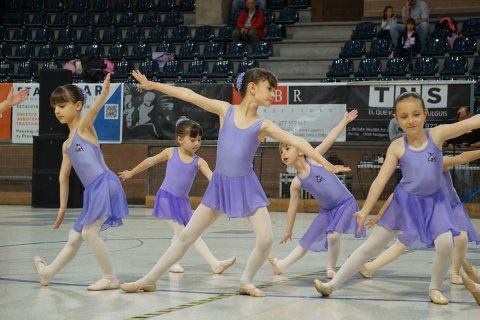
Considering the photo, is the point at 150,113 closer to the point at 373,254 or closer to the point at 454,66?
the point at 454,66

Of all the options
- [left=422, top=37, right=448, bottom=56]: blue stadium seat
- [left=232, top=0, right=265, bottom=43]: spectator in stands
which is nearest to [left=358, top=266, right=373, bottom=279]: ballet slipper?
[left=422, top=37, right=448, bottom=56]: blue stadium seat

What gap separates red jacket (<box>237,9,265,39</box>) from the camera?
20.6m

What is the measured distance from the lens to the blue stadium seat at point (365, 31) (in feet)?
66.0

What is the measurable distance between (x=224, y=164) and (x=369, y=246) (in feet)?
4.08

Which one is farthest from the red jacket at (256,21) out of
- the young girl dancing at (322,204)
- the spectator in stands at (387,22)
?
the young girl dancing at (322,204)

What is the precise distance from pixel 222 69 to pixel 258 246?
44.7 ft

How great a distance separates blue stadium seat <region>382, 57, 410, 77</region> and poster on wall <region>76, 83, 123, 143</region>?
5531 millimetres

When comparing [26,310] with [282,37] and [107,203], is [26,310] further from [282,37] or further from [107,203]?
[282,37]

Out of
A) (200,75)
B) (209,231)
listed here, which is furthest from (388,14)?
(209,231)

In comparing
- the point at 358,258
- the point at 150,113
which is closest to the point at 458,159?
the point at 358,258

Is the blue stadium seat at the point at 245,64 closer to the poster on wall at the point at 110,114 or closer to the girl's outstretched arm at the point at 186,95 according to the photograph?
the poster on wall at the point at 110,114

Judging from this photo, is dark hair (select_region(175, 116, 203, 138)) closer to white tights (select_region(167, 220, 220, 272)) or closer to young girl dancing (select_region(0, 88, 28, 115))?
white tights (select_region(167, 220, 220, 272))

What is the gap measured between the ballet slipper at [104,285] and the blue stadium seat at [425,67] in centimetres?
1222

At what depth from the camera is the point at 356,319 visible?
5.59 meters
